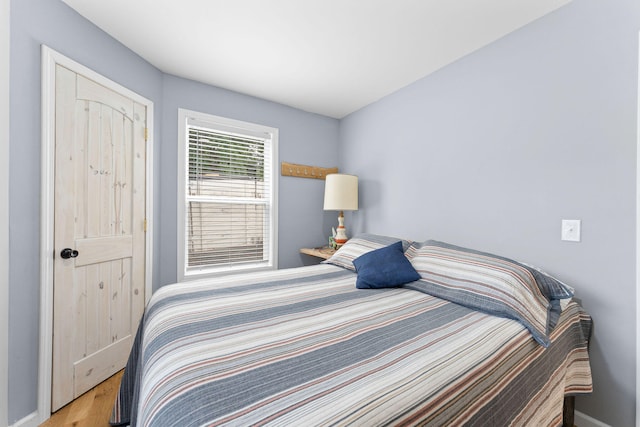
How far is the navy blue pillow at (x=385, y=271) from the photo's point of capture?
1.71 metres

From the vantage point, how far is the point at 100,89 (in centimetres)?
187

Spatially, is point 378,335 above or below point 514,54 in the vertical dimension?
below

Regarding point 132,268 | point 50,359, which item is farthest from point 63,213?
point 50,359

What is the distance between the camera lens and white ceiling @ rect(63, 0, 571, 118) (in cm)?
164

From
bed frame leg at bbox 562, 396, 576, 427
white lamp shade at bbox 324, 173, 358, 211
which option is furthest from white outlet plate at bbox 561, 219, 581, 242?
white lamp shade at bbox 324, 173, 358, 211

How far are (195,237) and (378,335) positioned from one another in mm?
2223

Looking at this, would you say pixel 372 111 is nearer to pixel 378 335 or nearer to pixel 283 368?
pixel 378 335

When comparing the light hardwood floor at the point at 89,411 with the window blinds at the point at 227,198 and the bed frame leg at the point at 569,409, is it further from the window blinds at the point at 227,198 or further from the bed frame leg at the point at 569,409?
the bed frame leg at the point at 569,409

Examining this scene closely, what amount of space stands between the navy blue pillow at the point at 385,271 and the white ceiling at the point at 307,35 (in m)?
1.57

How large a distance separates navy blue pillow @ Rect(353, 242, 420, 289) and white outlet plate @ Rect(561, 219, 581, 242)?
88 cm

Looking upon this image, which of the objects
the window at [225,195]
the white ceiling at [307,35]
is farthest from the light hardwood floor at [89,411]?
the white ceiling at [307,35]
